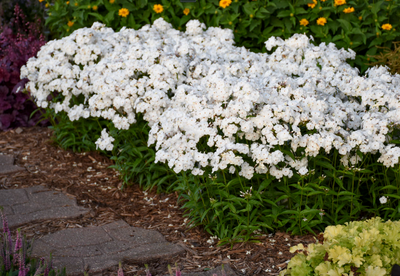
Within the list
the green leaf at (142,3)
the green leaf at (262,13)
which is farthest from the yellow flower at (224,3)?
the green leaf at (142,3)

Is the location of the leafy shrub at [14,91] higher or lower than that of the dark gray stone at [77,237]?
higher

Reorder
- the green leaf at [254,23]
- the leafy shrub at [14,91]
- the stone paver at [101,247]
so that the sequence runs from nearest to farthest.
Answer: the stone paver at [101,247] → the green leaf at [254,23] → the leafy shrub at [14,91]

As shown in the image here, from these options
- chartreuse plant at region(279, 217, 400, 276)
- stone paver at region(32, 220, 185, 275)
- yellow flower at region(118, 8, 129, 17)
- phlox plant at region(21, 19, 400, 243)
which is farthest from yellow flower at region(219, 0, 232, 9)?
chartreuse plant at region(279, 217, 400, 276)

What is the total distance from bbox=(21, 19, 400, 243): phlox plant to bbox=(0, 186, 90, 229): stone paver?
2.02 ft

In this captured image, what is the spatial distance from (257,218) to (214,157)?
25.1 inches

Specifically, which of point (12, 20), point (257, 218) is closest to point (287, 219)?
point (257, 218)

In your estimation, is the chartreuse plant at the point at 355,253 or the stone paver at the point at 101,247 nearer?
the chartreuse plant at the point at 355,253

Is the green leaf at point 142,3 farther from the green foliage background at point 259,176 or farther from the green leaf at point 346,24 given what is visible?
the green leaf at point 346,24

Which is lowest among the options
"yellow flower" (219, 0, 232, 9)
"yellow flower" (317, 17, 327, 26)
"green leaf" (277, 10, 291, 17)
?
"yellow flower" (317, 17, 327, 26)

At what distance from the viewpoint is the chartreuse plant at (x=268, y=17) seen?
5289mm

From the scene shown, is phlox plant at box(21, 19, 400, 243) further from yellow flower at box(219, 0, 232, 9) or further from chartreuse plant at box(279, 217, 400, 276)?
yellow flower at box(219, 0, 232, 9)

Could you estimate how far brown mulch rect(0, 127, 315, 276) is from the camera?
3.12 metres

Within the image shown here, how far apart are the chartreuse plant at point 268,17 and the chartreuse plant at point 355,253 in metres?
3.53

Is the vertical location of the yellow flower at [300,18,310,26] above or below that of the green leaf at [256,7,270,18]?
below
